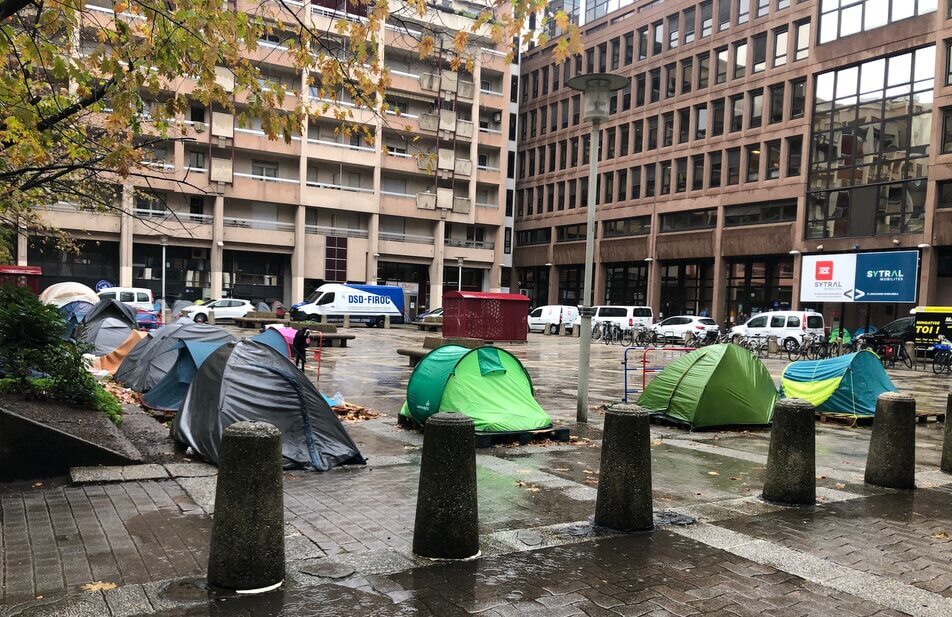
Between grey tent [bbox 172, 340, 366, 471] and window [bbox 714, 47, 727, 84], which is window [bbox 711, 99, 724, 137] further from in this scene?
grey tent [bbox 172, 340, 366, 471]

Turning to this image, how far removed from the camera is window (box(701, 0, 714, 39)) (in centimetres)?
4884

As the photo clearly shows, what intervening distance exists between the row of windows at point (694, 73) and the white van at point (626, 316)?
654 inches

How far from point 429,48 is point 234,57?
2.11 meters

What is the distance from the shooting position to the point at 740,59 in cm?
4641

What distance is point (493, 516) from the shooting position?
6.24 m

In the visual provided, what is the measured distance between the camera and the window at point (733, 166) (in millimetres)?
46375

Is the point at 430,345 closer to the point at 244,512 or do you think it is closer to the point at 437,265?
the point at 244,512

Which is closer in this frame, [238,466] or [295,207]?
[238,466]

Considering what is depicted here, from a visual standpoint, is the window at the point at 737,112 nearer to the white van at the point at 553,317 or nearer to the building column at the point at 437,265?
the white van at the point at 553,317

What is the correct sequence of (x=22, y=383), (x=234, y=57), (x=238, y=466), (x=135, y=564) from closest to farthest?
1. (x=238, y=466)
2. (x=135, y=564)
3. (x=234, y=57)
4. (x=22, y=383)

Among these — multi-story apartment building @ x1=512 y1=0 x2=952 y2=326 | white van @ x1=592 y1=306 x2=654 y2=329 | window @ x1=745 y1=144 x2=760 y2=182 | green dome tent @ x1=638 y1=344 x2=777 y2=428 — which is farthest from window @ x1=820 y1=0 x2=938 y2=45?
green dome tent @ x1=638 y1=344 x2=777 y2=428

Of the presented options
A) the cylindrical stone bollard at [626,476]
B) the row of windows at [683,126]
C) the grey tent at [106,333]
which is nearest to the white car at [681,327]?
the row of windows at [683,126]

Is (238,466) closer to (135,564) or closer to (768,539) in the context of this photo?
(135,564)

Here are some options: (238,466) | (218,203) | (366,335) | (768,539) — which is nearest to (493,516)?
(768,539)
